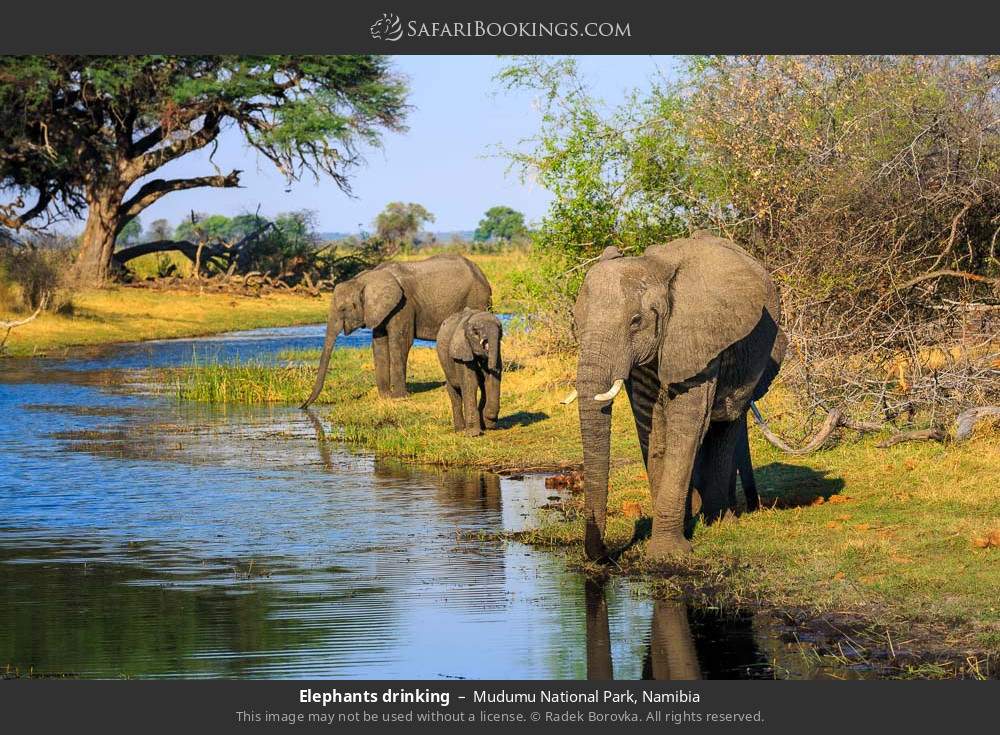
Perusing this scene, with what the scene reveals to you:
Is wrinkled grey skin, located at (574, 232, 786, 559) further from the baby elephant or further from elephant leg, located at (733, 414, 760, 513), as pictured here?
the baby elephant

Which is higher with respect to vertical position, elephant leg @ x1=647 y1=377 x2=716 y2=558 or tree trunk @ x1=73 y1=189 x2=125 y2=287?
tree trunk @ x1=73 y1=189 x2=125 y2=287

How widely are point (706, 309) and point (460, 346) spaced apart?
692 cm

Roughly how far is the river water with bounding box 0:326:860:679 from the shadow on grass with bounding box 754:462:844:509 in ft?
6.25

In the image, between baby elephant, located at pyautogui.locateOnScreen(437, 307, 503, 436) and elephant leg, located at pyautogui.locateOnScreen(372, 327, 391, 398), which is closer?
baby elephant, located at pyautogui.locateOnScreen(437, 307, 503, 436)

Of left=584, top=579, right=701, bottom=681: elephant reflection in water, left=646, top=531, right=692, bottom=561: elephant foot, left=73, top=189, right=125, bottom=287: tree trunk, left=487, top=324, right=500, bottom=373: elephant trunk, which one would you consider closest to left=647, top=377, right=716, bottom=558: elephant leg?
left=646, top=531, right=692, bottom=561: elephant foot

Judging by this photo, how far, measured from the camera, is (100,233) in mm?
41469

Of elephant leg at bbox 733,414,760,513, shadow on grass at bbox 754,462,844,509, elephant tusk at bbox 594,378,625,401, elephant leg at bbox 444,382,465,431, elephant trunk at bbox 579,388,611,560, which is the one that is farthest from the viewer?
elephant leg at bbox 444,382,465,431

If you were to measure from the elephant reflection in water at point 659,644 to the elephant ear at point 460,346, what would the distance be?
7.07m

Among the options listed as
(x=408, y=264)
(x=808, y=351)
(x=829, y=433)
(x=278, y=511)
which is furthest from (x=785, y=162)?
(x=408, y=264)

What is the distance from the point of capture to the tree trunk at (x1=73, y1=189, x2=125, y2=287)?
40844 millimetres

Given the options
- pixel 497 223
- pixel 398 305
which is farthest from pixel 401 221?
pixel 398 305

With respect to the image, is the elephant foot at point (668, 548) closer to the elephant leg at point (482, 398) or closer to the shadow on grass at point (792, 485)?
the shadow on grass at point (792, 485)

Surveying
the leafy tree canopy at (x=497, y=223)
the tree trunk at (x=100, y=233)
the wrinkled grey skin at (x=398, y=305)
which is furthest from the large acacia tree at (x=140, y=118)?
the leafy tree canopy at (x=497, y=223)

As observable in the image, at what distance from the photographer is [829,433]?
1295 cm
